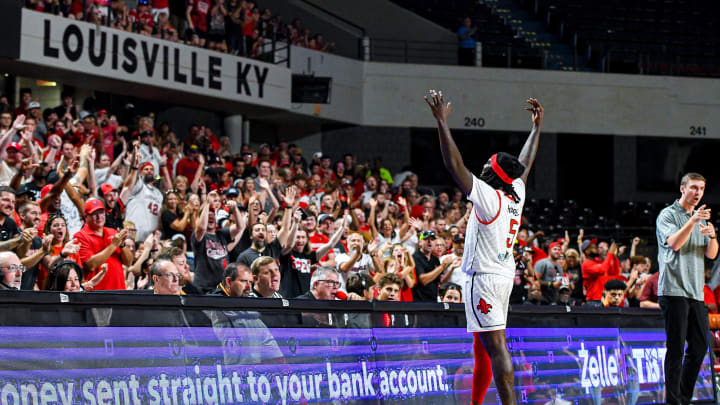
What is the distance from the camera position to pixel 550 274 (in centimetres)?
1370

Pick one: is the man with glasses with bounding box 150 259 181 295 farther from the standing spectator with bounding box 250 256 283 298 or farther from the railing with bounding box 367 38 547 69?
the railing with bounding box 367 38 547 69

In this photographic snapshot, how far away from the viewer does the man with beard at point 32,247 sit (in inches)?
302

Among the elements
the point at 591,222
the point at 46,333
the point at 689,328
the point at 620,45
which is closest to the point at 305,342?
the point at 46,333

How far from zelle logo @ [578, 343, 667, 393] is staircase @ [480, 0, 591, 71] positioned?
16738mm

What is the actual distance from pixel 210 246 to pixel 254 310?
4.00 metres

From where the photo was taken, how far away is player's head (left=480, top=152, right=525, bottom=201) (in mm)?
5973

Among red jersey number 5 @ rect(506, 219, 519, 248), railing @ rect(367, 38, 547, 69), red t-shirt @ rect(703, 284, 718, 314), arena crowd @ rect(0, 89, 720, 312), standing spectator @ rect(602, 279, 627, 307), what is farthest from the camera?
railing @ rect(367, 38, 547, 69)

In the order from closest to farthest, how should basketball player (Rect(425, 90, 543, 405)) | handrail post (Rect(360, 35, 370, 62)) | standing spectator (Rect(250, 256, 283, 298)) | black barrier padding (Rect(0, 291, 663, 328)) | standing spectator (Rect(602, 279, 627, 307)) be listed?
black barrier padding (Rect(0, 291, 663, 328)) < basketball player (Rect(425, 90, 543, 405)) < standing spectator (Rect(250, 256, 283, 298)) < standing spectator (Rect(602, 279, 627, 307)) < handrail post (Rect(360, 35, 370, 62))

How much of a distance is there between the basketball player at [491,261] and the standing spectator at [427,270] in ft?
15.0

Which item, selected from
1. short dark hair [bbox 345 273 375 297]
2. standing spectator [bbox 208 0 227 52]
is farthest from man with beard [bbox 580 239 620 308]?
standing spectator [bbox 208 0 227 52]

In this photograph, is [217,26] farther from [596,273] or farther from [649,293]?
[649,293]

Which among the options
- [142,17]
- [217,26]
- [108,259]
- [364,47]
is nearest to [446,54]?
[364,47]

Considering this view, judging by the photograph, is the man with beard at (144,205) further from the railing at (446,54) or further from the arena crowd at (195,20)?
the railing at (446,54)

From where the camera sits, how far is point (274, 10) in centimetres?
2328
